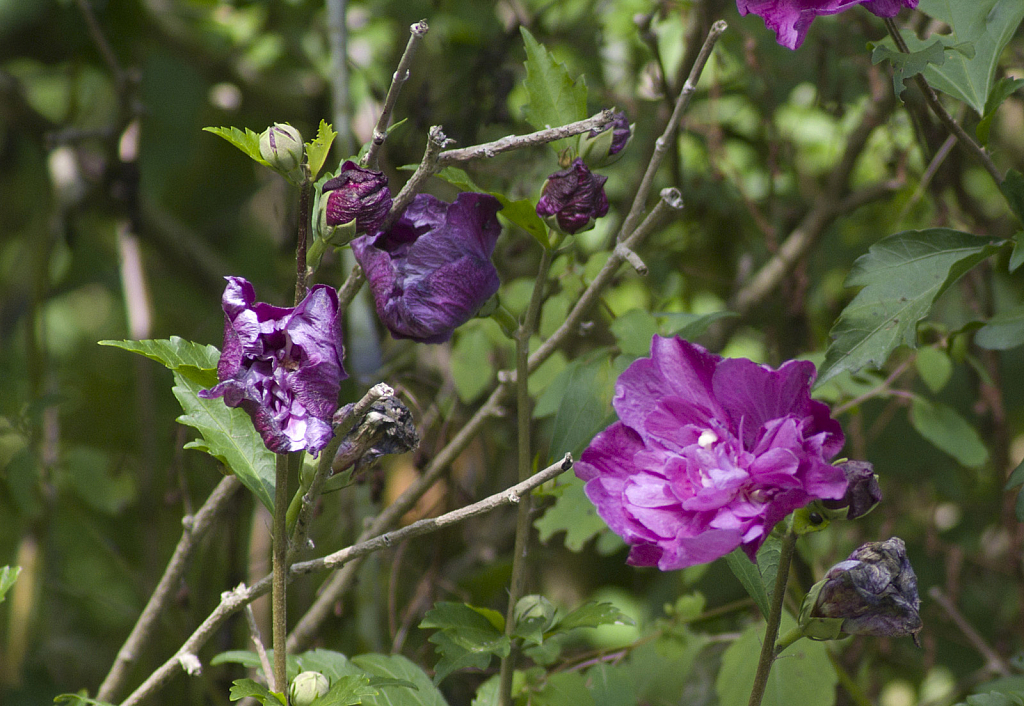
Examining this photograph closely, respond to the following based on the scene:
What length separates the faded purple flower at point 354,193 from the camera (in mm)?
576

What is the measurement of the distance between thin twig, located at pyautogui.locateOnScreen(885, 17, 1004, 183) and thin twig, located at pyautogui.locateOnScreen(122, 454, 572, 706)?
41 centimetres

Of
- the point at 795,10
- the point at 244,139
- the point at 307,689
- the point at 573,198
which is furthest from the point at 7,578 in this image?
the point at 795,10

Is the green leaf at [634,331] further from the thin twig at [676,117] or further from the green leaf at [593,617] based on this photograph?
the green leaf at [593,617]

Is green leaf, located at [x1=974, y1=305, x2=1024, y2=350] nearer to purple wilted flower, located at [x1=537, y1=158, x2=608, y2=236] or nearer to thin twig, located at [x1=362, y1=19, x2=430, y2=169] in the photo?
purple wilted flower, located at [x1=537, y1=158, x2=608, y2=236]

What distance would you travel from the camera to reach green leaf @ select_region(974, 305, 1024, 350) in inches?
31.6

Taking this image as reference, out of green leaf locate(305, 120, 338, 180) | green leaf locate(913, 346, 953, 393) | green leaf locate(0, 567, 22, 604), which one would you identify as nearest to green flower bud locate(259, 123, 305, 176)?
green leaf locate(305, 120, 338, 180)

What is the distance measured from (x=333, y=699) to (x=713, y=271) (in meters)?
1.45

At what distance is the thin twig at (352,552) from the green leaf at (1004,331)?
46 cm

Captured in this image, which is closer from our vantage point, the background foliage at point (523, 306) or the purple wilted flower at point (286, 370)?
the purple wilted flower at point (286, 370)

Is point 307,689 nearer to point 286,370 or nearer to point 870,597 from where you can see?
point 286,370

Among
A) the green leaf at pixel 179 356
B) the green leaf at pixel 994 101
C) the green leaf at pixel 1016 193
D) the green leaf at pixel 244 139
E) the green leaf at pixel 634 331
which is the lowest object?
the green leaf at pixel 634 331

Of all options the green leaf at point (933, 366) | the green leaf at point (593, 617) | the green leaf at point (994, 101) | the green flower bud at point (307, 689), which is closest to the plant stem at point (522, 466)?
the green leaf at point (593, 617)

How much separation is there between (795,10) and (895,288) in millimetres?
243

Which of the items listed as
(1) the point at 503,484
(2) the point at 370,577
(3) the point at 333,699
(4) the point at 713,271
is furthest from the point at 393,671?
(4) the point at 713,271
